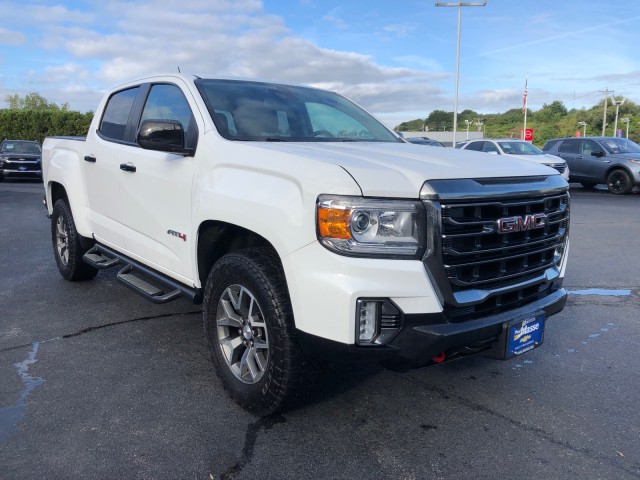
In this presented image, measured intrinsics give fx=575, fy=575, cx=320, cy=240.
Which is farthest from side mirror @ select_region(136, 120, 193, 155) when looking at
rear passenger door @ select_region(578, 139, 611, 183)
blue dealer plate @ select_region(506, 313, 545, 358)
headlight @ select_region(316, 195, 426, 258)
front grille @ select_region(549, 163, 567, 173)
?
rear passenger door @ select_region(578, 139, 611, 183)

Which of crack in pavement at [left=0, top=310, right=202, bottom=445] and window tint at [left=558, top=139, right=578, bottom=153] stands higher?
window tint at [left=558, top=139, right=578, bottom=153]

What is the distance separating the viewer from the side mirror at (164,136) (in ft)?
11.6

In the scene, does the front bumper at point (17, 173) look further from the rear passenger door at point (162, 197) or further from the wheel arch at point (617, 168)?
the wheel arch at point (617, 168)

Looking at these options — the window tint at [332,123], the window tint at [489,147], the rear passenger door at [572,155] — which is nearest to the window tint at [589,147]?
the rear passenger door at [572,155]

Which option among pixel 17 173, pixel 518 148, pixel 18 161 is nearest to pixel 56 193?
pixel 518 148

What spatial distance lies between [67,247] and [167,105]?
2.37 m

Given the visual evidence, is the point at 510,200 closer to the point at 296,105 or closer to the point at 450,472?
the point at 450,472

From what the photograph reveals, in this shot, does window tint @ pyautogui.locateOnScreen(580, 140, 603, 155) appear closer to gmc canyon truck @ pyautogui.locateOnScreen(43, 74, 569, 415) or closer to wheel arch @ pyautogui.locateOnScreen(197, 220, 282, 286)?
gmc canyon truck @ pyautogui.locateOnScreen(43, 74, 569, 415)

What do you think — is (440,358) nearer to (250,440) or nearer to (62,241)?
(250,440)

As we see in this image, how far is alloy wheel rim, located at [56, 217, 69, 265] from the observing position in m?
5.83

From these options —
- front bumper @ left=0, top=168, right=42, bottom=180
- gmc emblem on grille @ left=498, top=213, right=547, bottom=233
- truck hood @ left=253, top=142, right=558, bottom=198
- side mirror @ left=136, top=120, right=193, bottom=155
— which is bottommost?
front bumper @ left=0, top=168, right=42, bottom=180

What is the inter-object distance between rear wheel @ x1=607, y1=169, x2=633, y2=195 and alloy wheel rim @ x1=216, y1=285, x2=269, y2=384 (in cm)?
1594

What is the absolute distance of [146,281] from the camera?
14.2 feet

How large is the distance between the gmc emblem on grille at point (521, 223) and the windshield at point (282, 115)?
1.49 metres
